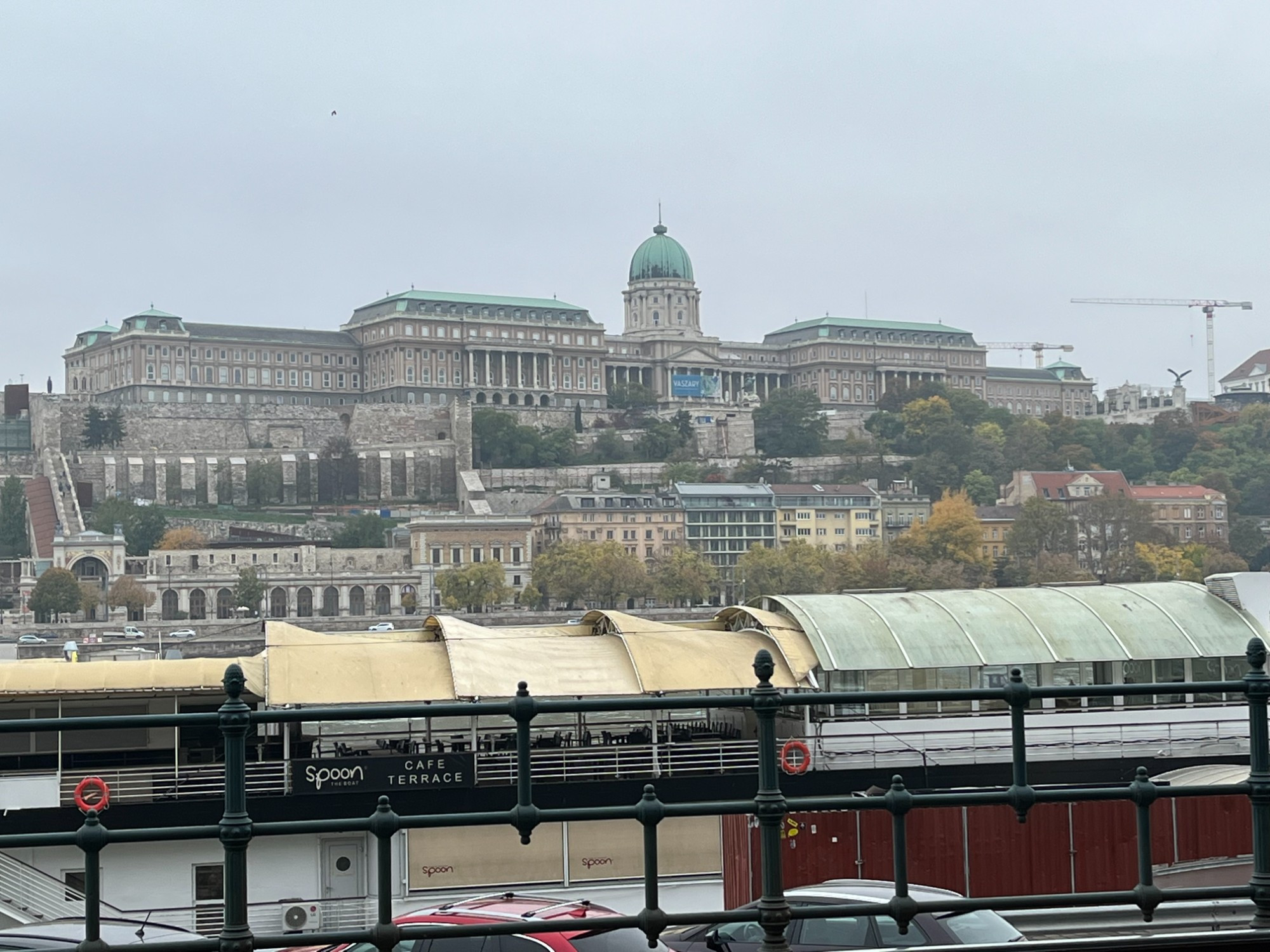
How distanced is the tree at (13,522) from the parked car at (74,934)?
12975 cm

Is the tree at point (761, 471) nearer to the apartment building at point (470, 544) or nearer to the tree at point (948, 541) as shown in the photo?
the tree at point (948, 541)

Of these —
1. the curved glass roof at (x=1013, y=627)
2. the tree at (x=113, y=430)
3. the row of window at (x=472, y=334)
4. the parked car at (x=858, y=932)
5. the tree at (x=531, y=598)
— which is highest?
the row of window at (x=472, y=334)

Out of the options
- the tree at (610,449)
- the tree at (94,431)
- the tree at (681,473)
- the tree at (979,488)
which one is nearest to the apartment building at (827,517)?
the tree at (681,473)

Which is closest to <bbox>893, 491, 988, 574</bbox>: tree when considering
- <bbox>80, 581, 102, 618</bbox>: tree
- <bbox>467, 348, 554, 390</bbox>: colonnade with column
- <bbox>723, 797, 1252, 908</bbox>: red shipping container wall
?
<bbox>467, 348, 554, 390</bbox>: colonnade with column

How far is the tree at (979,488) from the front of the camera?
156500 millimetres

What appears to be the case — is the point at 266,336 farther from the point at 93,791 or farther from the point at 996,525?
the point at 93,791

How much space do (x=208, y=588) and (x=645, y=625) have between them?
10515 cm

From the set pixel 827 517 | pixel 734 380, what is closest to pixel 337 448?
pixel 827 517

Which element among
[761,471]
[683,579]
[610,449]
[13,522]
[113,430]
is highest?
[113,430]

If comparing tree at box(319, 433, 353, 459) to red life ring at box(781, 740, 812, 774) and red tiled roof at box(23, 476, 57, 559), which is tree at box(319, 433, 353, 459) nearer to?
red tiled roof at box(23, 476, 57, 559)

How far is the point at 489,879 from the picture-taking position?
1602 cm

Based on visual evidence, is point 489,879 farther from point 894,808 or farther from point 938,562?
point 938,562

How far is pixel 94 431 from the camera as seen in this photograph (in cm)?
14850

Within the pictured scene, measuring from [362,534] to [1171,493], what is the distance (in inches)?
2656
